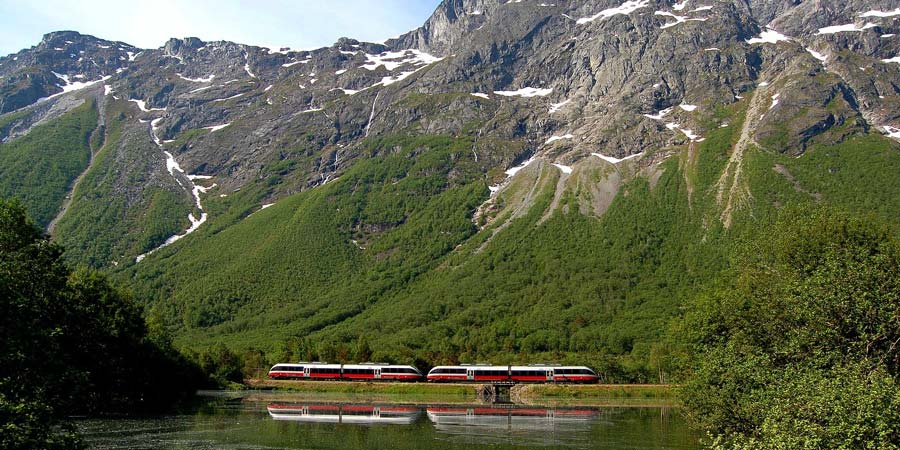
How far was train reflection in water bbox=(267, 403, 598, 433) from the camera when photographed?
7700 centimetres

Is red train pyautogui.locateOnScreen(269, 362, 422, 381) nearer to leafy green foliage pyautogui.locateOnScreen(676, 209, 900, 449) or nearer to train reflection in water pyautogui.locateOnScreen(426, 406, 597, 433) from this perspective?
train reflection in water pyautogui.locateOnScreen(426, 406, 597, 433)

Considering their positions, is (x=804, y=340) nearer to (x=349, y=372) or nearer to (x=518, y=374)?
(x=518, y=374)

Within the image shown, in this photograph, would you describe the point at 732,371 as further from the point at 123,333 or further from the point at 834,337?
the point at 123,333

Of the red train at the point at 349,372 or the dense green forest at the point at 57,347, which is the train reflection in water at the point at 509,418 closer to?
the red train at the point at 349,372

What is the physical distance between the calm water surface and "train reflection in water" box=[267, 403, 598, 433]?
0.37 feet

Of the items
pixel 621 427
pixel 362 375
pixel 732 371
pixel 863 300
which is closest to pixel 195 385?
pixel 362 375

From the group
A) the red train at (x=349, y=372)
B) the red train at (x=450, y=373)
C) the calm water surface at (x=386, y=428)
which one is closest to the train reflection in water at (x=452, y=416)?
the calm water surface at (x=386, y=428)

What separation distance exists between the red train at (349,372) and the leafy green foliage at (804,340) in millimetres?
80362

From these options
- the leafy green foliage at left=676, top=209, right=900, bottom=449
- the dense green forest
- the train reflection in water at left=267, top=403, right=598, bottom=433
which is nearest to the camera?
the leafy green foliage at left=676, top=209, right=900, bottom=449

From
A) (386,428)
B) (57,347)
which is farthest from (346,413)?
(57,347)

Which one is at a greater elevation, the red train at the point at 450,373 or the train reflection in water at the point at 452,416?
the train reflection in water at the point at 452,416

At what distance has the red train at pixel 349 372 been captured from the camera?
139 metres

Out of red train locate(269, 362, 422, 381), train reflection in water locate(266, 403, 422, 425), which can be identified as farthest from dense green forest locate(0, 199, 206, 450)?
red train locate(269, 362, 422, 381)

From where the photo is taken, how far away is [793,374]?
3669 cm
